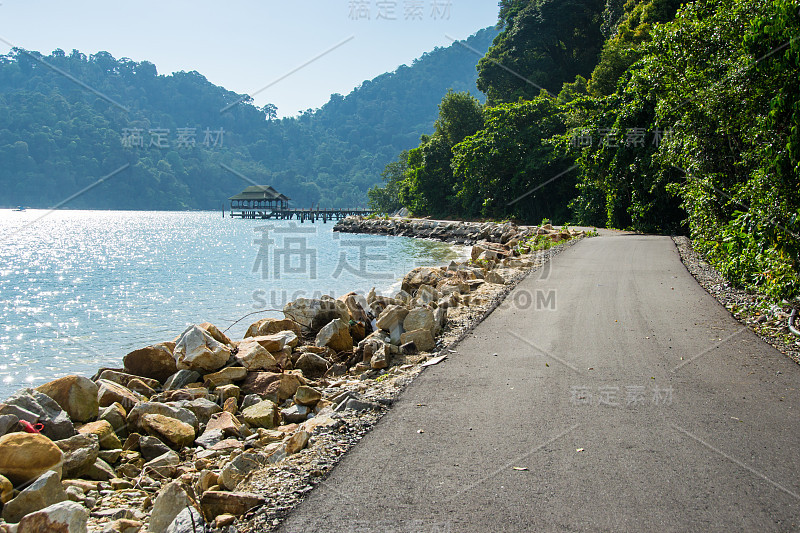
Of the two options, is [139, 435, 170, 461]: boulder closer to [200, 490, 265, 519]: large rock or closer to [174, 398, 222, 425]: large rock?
[174, 398, 222, 425]: large rock

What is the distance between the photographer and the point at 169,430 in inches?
219

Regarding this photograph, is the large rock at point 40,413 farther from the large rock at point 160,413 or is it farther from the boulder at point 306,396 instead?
the boulder at point 306,396

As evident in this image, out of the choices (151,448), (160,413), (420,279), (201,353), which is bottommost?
(151,448)

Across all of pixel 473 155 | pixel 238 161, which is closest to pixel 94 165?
pixel 238 161

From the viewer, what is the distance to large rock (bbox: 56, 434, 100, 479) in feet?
15.0

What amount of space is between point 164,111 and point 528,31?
38.1 meters

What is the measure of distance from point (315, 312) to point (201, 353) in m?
2.82

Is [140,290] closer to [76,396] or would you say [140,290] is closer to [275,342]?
[275,342]

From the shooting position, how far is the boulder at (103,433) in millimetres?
5324

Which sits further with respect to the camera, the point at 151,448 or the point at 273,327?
the point at 273,327

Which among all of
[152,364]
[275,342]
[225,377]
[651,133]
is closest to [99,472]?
[225,377]

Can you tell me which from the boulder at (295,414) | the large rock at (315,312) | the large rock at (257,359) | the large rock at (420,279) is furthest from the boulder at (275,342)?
the large rock at (420,279)

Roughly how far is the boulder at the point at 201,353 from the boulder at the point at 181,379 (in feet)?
0.39

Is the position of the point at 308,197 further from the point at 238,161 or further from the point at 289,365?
the point at 289,365
